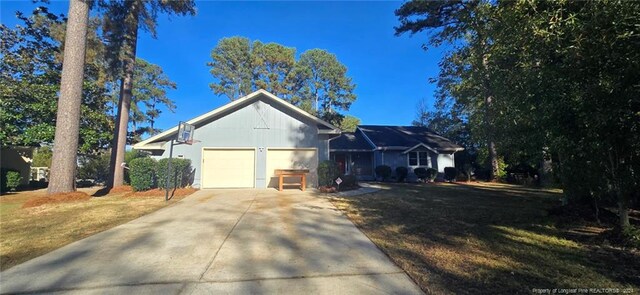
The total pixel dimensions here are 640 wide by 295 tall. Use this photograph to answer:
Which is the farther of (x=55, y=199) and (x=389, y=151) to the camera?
(x=389, y=151)

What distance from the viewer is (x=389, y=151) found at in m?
22.6

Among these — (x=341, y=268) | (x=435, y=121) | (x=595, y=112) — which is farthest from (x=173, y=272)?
(x=435, y=121)

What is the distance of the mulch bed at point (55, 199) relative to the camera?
9883 millimetres

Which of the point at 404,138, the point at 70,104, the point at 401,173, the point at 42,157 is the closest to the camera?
the point at 70,104

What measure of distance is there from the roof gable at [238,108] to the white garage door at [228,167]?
158cm

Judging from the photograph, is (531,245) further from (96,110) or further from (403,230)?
(96,110)

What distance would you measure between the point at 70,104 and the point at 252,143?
7051 millimetres

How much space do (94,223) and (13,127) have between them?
1390 centimetres

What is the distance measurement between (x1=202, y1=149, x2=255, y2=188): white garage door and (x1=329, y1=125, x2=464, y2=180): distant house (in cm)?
761

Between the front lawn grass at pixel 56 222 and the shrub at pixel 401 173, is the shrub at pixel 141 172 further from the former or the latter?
the shrub at pixel 401 173

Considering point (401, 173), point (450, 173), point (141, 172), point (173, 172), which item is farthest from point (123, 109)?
point (450, 173)

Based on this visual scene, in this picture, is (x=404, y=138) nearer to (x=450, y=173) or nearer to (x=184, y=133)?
(x=450, y=173)

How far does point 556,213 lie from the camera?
764 cm

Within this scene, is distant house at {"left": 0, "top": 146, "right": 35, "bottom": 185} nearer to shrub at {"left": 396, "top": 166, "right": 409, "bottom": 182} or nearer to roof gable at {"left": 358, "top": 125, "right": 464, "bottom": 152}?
roof gable at {"left": 358, "top": 125, "right": 464, "bottom": 152}
